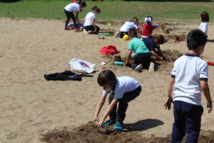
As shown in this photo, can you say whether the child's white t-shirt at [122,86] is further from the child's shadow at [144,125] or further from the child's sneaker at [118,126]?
the child's shadow at [144,125]

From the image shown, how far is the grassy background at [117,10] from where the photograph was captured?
20734 mm

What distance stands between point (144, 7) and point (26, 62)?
631 inches

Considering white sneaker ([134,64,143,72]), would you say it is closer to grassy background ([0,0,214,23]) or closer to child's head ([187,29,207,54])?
child's head ([187,29,207,54])

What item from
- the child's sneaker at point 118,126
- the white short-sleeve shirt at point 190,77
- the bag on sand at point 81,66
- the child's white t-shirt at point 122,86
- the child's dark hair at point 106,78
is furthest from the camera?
the bag on sand at point 81,66

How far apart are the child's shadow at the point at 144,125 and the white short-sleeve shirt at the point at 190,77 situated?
67.4 inches

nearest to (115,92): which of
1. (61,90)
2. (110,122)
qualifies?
(110,122)

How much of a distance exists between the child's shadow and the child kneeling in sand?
22cm

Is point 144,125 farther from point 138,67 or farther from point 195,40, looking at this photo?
point 138,67

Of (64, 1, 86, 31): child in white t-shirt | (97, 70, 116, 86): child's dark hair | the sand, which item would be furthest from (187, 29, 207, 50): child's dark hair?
(64, 1, 86, 31): child in white t-shirt

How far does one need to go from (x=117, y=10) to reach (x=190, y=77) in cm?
1972

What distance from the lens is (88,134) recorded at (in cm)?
614

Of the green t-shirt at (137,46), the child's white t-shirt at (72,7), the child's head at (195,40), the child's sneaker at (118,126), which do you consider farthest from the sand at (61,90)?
the child's head at (195,40)

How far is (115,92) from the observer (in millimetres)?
6117

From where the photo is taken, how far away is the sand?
21.1ft
